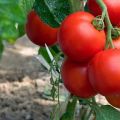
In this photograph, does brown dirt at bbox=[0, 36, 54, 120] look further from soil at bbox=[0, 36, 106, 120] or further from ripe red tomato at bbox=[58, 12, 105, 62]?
ripe red tomato at bbox=[58, 12, 105, 62]

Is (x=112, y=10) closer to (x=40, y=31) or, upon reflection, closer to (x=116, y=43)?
(x=116, y=43)

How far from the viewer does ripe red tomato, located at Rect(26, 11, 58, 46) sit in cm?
107

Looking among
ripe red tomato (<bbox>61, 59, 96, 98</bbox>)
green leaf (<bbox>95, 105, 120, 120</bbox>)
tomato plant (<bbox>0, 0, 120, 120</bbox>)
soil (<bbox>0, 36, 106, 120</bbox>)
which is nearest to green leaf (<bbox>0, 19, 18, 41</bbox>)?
tomato plant (<bbox>0, 0, 120, 120</bbox>)

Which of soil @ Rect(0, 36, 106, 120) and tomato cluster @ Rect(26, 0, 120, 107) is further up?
tomato cluster @ Rect(26, 0, 120, 107)

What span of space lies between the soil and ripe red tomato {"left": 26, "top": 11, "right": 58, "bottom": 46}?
4.20 ft

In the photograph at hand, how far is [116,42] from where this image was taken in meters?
0.87

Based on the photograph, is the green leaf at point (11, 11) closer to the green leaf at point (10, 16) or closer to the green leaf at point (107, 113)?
the green leaf at point (10, 16)

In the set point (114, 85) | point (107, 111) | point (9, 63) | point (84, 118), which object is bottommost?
point (9, 63)

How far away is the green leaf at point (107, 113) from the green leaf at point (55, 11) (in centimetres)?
26

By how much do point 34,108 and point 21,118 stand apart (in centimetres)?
15

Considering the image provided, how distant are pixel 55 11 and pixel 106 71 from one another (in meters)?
0.26

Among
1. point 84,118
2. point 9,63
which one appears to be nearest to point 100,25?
point 84,118

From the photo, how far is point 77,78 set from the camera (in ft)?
2.89

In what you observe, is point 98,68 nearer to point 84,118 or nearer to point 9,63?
point 84,118
